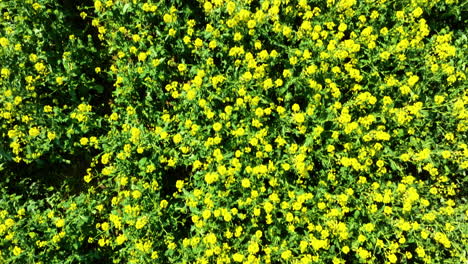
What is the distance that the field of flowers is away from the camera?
4797mm

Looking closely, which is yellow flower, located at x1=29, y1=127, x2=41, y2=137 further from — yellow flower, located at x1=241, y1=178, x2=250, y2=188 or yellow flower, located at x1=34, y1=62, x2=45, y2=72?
yellow flower, located at x1=241, y1=178, x2=250, y2=188

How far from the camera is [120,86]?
A: 559 centimetres

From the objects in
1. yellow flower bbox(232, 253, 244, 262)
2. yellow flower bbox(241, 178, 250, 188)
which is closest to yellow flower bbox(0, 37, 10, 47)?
yellow flower bbox(241, 178, 250, 188)

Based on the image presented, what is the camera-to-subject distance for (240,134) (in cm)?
481

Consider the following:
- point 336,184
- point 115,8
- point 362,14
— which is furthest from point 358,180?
point 115,8

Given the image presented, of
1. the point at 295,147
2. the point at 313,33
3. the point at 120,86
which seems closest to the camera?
the point at 295,147

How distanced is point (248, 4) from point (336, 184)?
3018mm

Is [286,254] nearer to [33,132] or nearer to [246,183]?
[246,183]

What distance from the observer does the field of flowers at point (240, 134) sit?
4.80 m

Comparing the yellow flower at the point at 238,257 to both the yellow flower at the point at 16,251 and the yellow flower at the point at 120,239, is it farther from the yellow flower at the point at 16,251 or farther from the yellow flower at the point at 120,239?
the yellow flower at the point at 16,251

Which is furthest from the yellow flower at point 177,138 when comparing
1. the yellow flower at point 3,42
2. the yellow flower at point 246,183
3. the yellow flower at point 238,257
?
the yellow flower at point 3,42

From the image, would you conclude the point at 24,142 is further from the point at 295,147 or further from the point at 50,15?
the point at 295,147

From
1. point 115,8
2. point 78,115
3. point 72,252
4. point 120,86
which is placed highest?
point 115,8

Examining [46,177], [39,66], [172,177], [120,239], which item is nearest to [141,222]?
[120,239]
